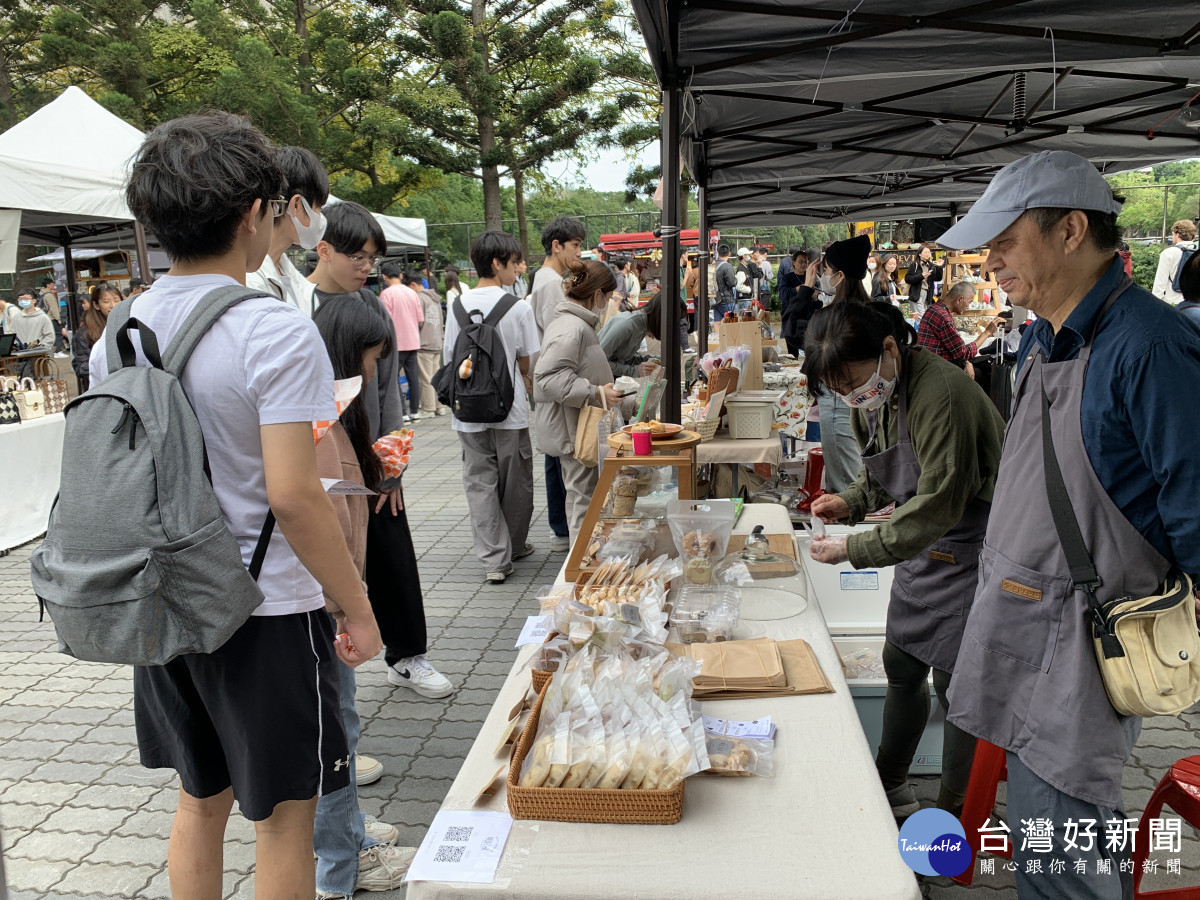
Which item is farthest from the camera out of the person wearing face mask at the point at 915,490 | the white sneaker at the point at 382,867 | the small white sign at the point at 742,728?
the white sneaker at the point at 382,867

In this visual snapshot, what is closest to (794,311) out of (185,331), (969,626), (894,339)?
(894,339)

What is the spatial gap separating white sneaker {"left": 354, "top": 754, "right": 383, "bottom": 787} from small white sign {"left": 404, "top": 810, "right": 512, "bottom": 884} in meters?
1.78

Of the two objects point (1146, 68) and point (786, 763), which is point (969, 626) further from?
A: point (1146, 68)

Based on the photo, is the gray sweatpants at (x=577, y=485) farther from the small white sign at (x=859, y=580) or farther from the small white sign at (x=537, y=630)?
the small white sign at (x=537, y=630)

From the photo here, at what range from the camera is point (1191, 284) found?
386 centimetres

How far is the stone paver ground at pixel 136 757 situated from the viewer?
261 centimetres

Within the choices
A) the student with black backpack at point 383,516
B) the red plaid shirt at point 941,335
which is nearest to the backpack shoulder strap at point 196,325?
the student with black backpack at point 383,516

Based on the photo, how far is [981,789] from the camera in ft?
7.29

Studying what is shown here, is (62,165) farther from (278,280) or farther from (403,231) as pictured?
(403,231)

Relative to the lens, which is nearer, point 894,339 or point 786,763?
point 786,763

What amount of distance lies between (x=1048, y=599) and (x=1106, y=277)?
24.9 inches

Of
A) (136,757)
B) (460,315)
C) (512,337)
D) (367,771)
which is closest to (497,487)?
(512,337)

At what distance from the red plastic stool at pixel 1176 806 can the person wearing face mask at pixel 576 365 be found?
110 inches

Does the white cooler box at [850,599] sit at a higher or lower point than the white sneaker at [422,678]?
higher
